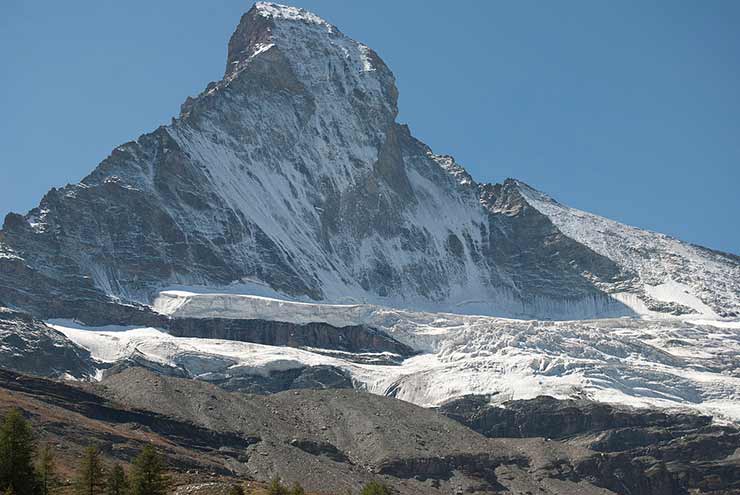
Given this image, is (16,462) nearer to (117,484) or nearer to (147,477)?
(117,484)

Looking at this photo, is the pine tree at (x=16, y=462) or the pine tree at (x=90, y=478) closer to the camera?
the pine tree at (x=16, y=462)

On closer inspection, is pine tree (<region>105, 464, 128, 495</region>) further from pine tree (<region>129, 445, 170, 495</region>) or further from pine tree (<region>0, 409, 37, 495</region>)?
pine tree (<region>0, 409, 37, 495</region>)

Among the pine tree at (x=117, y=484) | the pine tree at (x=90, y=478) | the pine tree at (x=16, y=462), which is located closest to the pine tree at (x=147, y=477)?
the pine tree at (x=117, y=484)

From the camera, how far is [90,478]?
474ft

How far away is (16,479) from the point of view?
449 feet

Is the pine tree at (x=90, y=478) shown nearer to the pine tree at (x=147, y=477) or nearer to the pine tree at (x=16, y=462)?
the pine tree at (x=147, y=477)

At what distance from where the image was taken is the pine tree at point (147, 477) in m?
138

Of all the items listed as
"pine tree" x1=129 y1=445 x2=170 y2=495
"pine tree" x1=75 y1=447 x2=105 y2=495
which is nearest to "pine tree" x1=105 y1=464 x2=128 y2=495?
"pine tree" x1=129 y1=445 x2=170 y2=495

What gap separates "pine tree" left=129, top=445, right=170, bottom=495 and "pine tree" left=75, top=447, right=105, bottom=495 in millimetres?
4300

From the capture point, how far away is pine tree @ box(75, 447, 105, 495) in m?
144

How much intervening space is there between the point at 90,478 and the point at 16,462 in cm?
875

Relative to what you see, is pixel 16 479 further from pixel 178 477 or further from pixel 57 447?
pixel 57 447

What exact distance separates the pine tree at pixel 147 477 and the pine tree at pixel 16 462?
8813 mm

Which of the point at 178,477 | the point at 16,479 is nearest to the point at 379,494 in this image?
the point at 178,477
